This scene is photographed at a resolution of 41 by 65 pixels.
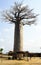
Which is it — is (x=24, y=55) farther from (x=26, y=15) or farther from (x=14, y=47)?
(x=26, y=15)

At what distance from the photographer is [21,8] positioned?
46.5ft

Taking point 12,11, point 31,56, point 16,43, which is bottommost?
point 31,56

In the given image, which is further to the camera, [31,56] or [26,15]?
[26,15]

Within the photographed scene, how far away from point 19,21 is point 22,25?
0.38 metres

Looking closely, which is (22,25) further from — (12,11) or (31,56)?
(31,56)

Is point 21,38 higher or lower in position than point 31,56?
higher

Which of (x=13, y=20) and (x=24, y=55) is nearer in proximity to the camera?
(x=24, y=55)

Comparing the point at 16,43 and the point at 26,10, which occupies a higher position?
the point at 26,10

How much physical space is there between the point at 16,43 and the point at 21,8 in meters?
2.68

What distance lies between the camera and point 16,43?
1343cm

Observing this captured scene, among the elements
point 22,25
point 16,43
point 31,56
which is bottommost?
point 31,56

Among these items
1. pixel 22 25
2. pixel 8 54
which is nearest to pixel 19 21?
pixel 22 25

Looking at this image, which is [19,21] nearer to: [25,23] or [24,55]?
[25,23]

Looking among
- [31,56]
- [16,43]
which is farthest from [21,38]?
[31,56]
